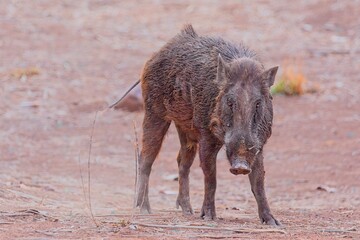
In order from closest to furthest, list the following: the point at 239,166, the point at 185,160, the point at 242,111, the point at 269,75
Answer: the point at 239,166
the point at 242,111
the point at 269,75
the point at 185,160

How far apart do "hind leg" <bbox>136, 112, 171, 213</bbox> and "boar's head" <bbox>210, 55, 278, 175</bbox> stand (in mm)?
1529

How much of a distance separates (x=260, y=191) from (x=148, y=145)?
5.77ft

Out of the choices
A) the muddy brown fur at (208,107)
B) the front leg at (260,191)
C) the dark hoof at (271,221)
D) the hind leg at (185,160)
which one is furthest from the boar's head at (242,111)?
the hind leg at (185,160)

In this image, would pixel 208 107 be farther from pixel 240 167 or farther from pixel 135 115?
pixel 135 115

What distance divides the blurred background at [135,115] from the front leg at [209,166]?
18 cm

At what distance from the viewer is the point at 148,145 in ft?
30.3

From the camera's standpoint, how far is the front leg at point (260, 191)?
7719mm

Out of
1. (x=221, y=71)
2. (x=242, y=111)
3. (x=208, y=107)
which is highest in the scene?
(x=221, y=71)

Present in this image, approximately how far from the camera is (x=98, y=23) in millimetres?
23938

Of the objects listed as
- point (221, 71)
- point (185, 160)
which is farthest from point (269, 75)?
point (185, 160)

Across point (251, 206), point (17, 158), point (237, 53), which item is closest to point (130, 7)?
point (17, 158)

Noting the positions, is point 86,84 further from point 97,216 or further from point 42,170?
point 97,216

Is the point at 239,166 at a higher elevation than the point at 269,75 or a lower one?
lower

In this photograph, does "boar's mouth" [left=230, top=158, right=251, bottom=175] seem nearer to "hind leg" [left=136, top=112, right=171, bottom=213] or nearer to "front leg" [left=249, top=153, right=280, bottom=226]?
"front leg" [left=249, top=153, right=280, bottom=226]
